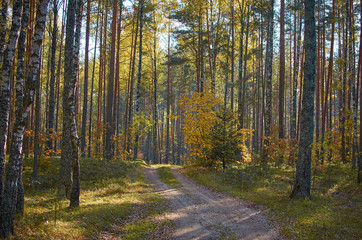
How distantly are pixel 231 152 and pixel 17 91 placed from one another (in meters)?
12.1

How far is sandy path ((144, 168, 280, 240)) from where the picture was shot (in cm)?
598

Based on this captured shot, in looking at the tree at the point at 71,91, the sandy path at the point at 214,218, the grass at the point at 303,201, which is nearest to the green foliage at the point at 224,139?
the grass at the point at 303,201

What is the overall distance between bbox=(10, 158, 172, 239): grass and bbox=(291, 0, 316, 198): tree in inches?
206

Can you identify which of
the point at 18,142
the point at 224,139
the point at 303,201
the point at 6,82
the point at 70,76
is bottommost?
the point at 303,201

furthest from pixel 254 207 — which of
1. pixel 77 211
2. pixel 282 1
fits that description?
pixel 282 1

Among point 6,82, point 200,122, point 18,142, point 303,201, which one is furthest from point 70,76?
point 200,122

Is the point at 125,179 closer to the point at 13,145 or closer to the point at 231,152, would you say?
the point at 231,152

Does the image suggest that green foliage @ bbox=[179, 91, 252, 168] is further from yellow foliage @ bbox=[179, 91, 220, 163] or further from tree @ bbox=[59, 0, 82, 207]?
tree @ bbox=[59, 0, 82, 207]

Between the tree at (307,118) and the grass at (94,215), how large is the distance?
206 inches

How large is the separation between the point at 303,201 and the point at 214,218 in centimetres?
353

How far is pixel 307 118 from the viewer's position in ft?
29.0

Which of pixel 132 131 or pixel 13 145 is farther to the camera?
pixel 132 131

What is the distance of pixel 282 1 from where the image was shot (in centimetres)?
1705

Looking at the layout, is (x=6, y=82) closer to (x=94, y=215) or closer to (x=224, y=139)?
(x=94, y=215)
